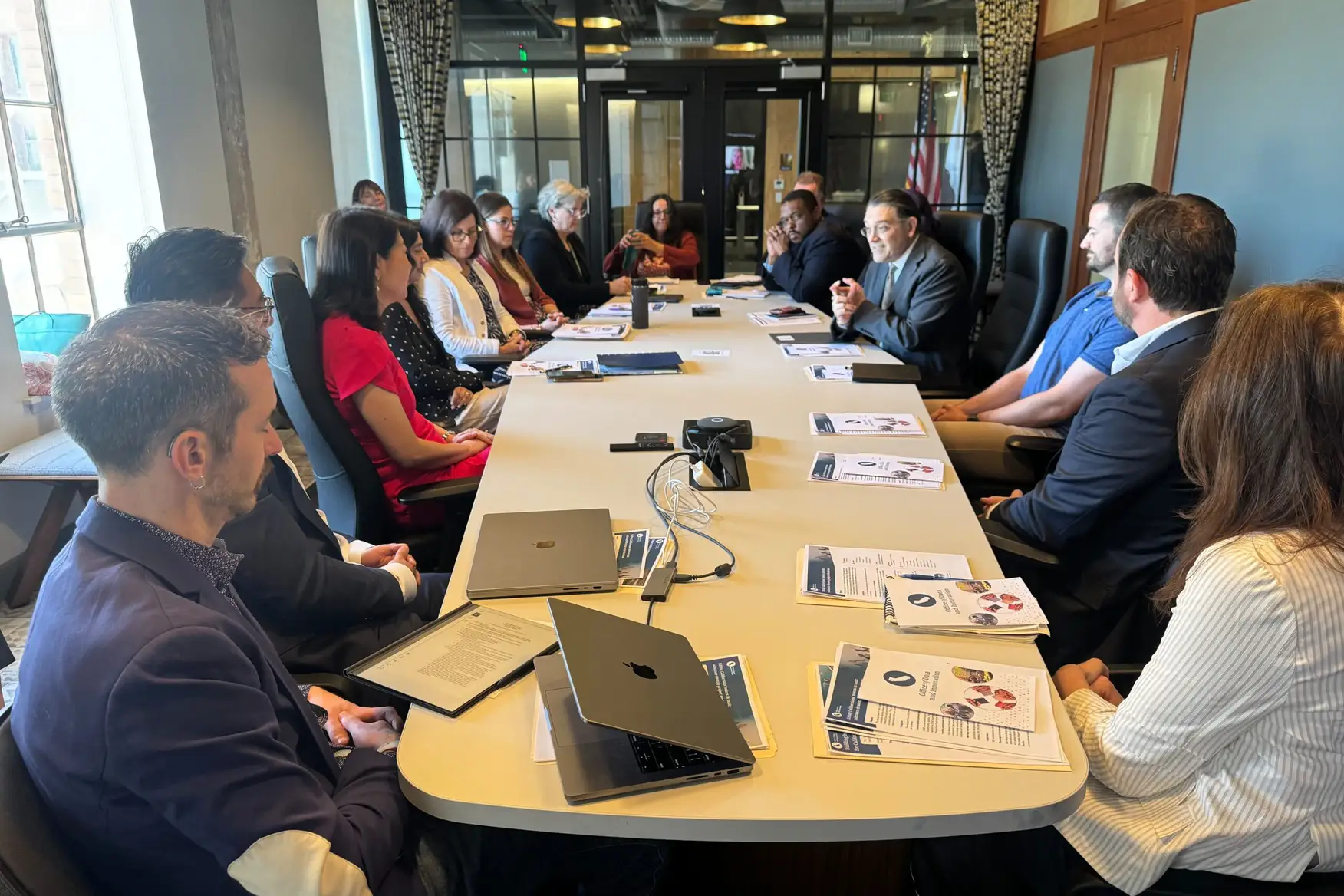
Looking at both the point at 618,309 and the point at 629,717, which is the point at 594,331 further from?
the point at 629,717

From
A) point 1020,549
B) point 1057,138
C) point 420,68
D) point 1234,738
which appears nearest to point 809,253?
point 1057,138

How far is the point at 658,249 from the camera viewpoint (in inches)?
224

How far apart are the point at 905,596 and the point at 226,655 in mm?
933

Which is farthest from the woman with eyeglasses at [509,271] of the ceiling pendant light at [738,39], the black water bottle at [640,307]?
the ceiling pendant light at [738,39]

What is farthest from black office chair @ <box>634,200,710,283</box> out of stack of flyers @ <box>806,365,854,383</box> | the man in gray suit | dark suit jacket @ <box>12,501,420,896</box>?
dark suit jacket @ <box>12,501,420,896</box>

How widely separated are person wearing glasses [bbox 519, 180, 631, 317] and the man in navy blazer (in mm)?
3871

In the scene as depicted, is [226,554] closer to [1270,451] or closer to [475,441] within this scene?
[1270,451]

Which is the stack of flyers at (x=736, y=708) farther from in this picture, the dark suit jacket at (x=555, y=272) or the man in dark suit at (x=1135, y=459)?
the dark suit jacket at (x=555, y=272)

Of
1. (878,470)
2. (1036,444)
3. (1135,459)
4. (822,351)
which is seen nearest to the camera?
(1135,459)

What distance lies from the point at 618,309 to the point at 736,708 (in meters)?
3.43

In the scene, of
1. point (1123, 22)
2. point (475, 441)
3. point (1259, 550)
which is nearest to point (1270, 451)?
point (1259, 550)

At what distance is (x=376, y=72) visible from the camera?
21.9 ft

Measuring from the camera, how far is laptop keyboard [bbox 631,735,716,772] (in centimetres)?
104

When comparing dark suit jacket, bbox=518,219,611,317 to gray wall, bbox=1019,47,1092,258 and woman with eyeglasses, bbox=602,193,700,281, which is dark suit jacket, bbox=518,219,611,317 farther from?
gray wall, bbox=1019,47,1092,258
